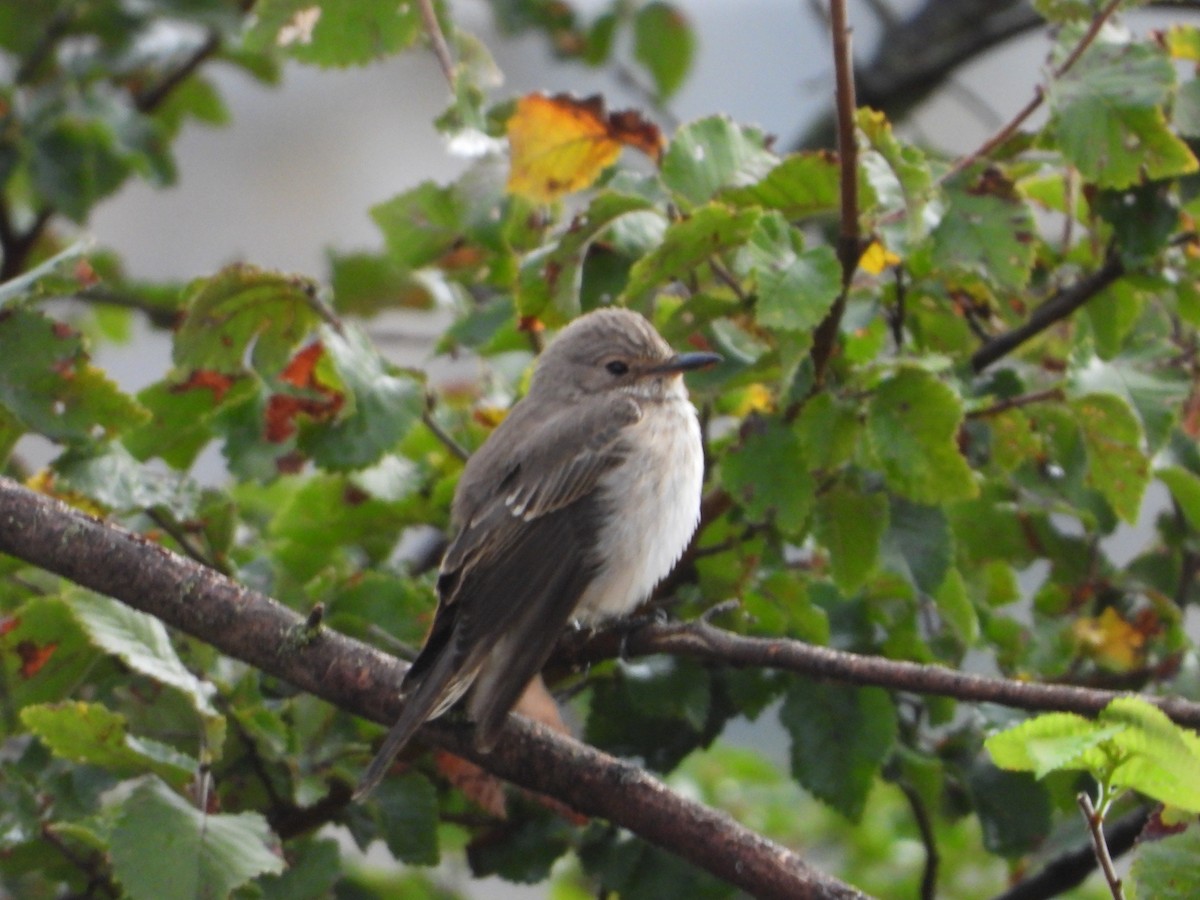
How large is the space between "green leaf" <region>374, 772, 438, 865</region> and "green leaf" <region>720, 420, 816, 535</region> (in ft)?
2.45

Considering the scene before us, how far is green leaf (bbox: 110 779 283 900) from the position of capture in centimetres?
219

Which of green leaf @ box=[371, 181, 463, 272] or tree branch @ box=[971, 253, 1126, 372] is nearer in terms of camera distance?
tree branch @ box=[971, 253, 1126, 372]

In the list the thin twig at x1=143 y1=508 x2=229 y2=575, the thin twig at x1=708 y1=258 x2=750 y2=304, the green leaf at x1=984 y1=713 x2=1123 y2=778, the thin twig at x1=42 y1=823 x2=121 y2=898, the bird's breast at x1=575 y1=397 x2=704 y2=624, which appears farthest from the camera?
the bird's breast at x1=575 y1=397 x2=704 y2=624

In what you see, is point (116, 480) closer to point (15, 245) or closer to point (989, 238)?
point (989, 238)

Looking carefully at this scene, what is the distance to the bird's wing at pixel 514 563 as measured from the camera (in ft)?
8.18

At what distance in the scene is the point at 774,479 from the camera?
266 centimetres

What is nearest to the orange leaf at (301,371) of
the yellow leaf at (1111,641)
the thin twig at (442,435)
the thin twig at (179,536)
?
the thin twig at (442,435)

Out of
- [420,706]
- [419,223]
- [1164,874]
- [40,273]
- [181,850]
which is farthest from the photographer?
[419,223]

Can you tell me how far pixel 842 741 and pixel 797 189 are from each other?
0.99 m

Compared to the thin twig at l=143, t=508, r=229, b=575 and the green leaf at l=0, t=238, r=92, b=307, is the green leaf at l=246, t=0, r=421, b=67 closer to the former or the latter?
the green leaf at l=0, t=238, r=92, b=307

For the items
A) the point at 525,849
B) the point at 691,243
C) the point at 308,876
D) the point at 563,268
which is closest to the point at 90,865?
the point at 308,876

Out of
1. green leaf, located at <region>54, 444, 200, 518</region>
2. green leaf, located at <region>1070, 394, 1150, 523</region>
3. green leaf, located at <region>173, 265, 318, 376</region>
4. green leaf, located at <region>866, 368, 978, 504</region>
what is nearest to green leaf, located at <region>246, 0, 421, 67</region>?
green leaf, located at <region>173, 265, 318, 376</region>

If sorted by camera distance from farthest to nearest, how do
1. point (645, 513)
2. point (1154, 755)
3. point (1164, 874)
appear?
point (645, 513)
point (1164, 874)
point (1154, 755)

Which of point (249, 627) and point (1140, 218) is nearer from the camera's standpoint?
point (249, 627)
